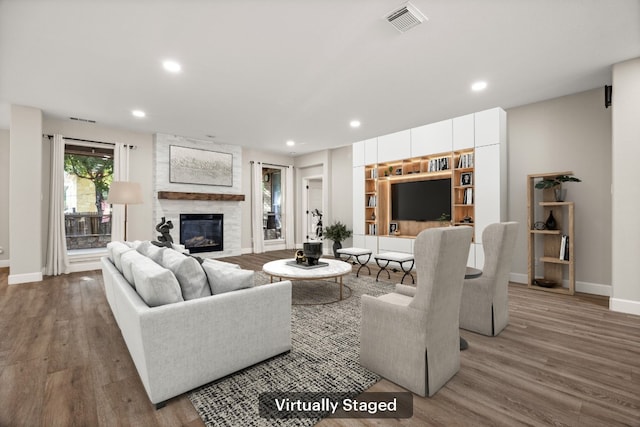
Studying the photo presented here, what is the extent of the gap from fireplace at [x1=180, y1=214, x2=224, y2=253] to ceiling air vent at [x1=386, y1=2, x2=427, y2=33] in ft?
19.2

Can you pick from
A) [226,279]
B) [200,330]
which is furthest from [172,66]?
[200,330]

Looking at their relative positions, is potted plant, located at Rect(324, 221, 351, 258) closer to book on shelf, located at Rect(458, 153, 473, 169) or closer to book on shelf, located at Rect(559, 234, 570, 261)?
book on shelf, located at Rect(458, 153, 473, 169)

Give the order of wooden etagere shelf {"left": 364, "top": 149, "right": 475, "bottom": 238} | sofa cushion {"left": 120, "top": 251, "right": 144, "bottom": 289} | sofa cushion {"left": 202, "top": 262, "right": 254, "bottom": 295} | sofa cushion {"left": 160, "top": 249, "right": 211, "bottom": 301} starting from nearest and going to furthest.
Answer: sofa cushion {"left": 160, "top": 249, "right": 211, "bottom": 301}
sofa cushion {"left": 202, "top": 262, "right": 254, "bottom": 295}
sofa cushion {"left": 120, "top": 251, "right": 144, "bottom": 289}
wooden etagere shelf {"left": 364, "top": 149, "right": 475, "bottom": 238}

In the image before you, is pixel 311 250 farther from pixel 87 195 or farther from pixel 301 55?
pixel 87 195

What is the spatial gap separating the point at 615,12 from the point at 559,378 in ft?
9.64

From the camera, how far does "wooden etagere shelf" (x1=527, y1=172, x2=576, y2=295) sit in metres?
3.94

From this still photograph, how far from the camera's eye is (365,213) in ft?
21.4

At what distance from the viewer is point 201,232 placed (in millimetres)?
6938

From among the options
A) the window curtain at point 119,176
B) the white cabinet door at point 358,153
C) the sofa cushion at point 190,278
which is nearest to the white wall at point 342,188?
the white cabinet door at point 358,153

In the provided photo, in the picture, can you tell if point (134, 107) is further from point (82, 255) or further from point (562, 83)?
point (562, 83)

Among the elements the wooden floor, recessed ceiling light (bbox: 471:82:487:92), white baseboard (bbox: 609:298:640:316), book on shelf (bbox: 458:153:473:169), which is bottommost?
the wooden floor

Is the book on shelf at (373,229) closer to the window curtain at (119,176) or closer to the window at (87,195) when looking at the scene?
the window curtain at (119,176)

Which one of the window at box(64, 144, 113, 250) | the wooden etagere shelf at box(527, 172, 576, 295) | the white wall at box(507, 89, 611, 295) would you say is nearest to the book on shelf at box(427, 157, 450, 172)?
the white wall at box(507, 89, 611, 295)

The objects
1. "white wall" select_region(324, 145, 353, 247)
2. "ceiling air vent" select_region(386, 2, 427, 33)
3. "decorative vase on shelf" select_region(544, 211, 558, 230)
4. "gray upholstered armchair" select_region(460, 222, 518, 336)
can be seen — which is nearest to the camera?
"ceiling air vent" select_region(386, 2, 427, 33)
